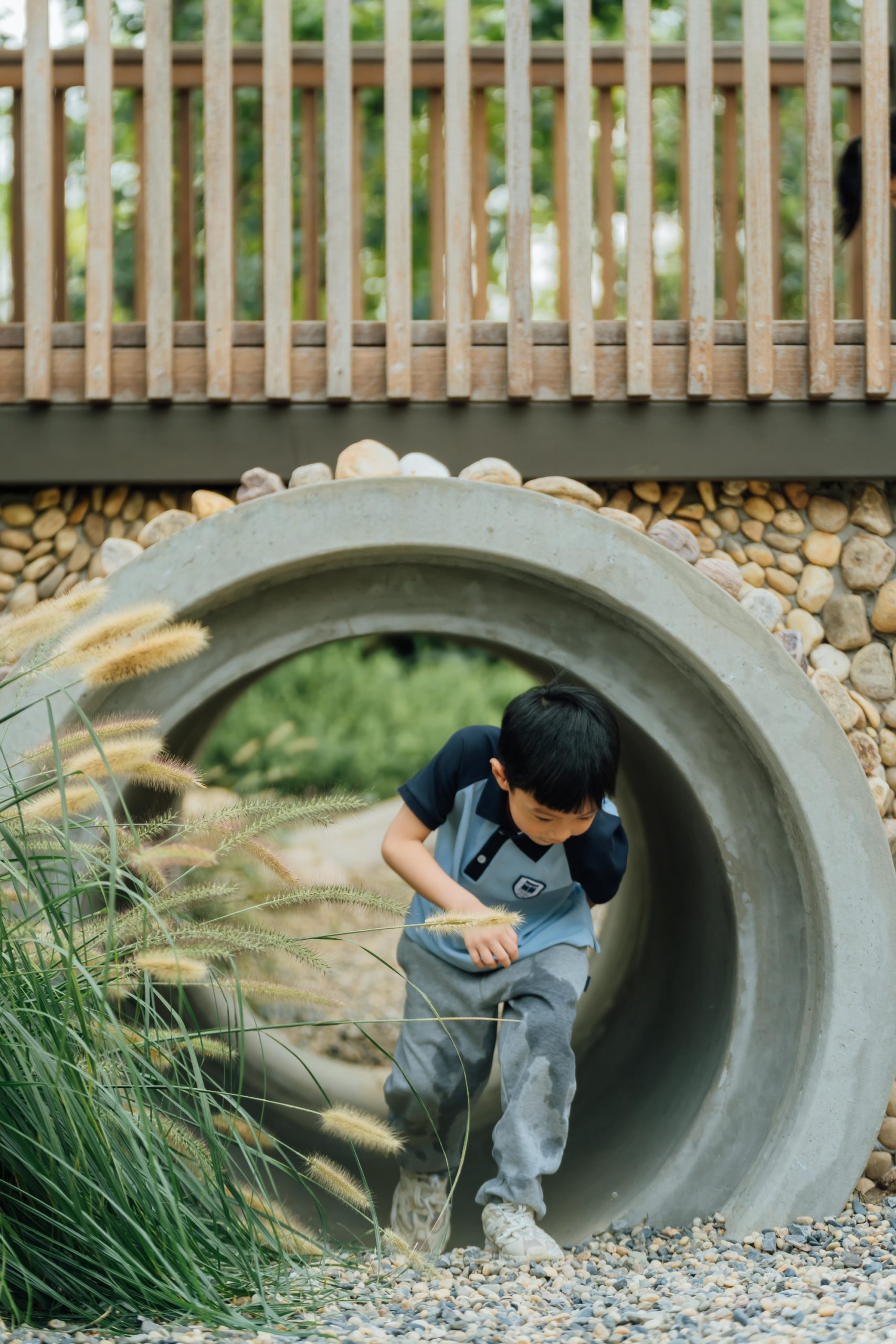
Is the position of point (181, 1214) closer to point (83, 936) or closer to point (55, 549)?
point (83, 936)

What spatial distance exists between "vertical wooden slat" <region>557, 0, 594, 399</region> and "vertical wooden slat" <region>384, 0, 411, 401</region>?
389 millimetres

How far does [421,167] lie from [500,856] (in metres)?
9.33

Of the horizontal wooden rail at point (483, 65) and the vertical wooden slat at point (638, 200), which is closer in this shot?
the vertical wooden slat at point (638, 200)

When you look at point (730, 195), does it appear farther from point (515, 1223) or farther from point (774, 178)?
point (515, 1223)

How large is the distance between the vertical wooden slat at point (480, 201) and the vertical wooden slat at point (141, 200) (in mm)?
916

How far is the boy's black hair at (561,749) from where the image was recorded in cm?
243

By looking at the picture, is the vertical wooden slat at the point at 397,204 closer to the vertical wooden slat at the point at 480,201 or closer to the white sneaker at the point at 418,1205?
the vertical wooden slat at the point at 480,201

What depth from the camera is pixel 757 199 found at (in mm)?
3016

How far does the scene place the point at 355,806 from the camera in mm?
2275

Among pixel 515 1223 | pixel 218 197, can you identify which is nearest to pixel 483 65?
pixel 218 197

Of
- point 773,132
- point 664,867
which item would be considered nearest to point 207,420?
point 773,132

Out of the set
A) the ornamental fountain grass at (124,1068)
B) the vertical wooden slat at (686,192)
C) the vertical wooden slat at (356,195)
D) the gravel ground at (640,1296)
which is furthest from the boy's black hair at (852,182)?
the gravel ground at (640,1296)

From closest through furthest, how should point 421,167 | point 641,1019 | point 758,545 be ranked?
point 758,545 → point 641,1019 → point 421,167

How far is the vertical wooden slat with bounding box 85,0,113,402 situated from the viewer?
2926 mm
